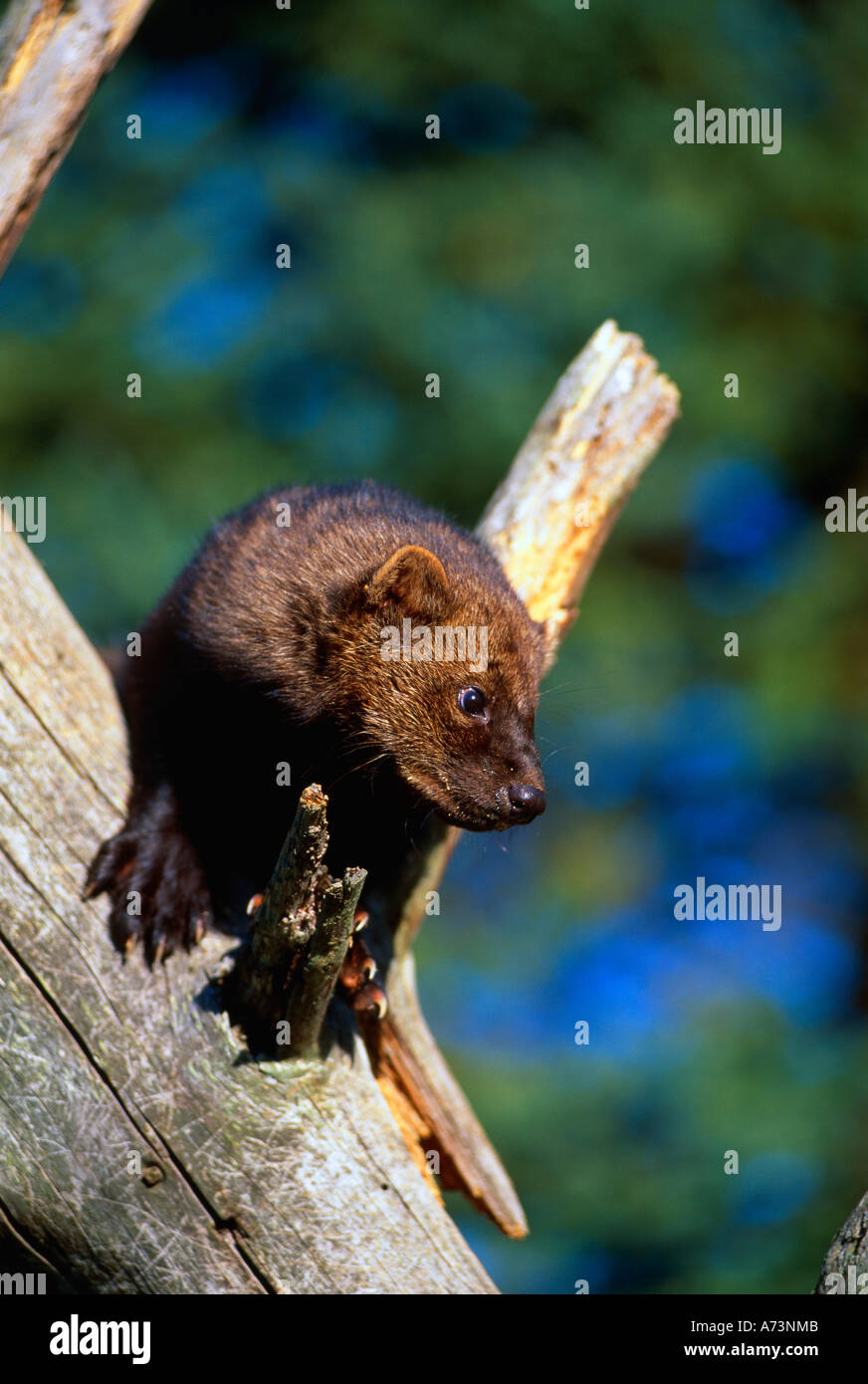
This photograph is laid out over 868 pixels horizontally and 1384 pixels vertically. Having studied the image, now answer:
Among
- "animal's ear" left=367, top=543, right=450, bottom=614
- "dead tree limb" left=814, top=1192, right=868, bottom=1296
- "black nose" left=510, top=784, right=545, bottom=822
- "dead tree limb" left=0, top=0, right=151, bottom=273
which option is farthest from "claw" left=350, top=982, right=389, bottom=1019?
"dead tree limb" left=0, top=0, right=151, bottom=273

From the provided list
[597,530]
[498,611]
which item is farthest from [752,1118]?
[498,611]

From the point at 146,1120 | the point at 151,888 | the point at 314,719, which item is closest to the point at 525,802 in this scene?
the point at 314,719

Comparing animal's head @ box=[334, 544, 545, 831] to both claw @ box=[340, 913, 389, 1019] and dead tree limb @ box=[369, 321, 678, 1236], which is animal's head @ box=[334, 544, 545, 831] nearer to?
claw @ box=[340, 913, 389, 1019]

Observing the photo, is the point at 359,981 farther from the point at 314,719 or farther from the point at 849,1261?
the point at 849,1261

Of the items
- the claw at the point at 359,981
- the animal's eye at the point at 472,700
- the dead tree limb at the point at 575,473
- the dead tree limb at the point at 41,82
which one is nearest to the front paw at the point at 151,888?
the claw at the point at 359,981

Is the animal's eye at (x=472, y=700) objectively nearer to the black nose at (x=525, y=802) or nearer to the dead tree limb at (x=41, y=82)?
the black nose at (x=525, y=802)

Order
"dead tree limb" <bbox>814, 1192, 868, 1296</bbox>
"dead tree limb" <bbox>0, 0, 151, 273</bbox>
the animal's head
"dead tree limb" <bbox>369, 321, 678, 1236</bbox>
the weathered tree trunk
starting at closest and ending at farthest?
"dead tree limb" <bbox>814, 1192, 868, 1296</bbox>, the weathered tree trunk, the animal's head, "dead tree limb" <bbox>0, 0, 151, 273</bbox>, "dead tree limb" <bbox>369, 321, 678, 1236</bbox>
